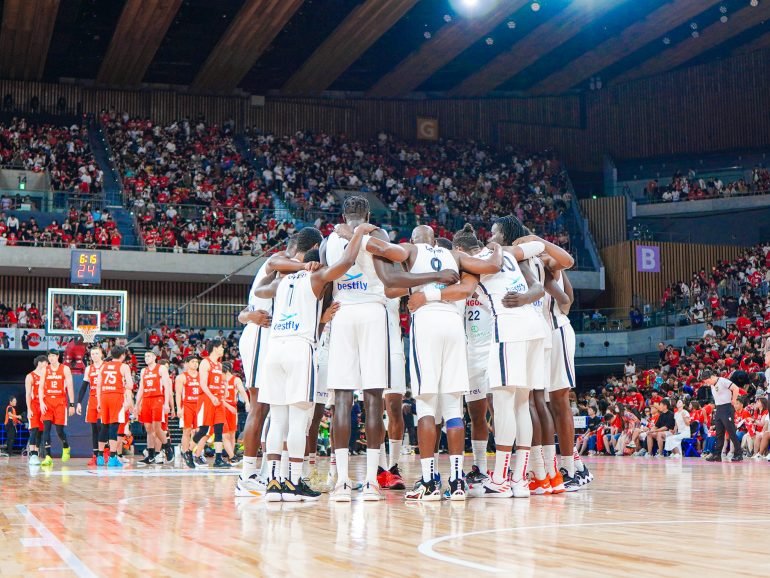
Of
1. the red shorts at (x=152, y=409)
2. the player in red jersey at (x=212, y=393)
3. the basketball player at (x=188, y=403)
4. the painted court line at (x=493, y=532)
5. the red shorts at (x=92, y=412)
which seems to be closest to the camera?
the painted court line at (x=493, y=532)

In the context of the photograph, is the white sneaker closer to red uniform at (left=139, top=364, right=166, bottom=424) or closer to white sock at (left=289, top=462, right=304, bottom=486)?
white sock at (left=289, top=462, right=304, bottom=486)

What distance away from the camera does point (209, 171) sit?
36.3 metres

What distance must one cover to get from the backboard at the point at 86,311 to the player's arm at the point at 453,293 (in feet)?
70.6

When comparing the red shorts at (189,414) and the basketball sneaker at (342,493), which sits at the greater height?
the red shorts at (189,414)

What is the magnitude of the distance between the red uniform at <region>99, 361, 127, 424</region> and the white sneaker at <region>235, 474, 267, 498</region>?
8.37 metres

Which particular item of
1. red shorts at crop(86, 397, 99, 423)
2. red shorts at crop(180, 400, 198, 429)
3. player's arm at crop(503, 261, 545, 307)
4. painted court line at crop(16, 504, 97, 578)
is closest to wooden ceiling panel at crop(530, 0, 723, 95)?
red shorts at crop(180, 400, 198, 429)

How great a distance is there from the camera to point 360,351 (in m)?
8.22

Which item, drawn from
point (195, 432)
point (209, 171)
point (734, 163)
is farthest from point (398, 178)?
point (195, 432)

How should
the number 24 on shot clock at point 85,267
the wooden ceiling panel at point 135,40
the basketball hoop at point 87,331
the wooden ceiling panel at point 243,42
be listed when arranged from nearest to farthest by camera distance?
the basketball hoop at point 87,331 → the number 24 on shot clock at point 85,267 → the wooden ceiling panel at point 135,40 → the wooden ceiling panel at point 243,42

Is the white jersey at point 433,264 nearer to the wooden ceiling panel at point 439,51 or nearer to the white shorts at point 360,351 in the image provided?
the white shorts at point 360,351

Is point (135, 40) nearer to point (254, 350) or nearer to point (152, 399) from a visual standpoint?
point (152, 399)

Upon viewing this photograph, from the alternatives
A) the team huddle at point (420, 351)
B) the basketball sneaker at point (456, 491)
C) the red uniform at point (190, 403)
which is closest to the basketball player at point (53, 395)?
the red uniform at point (190, 403)

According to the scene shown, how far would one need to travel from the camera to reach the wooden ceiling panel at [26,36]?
30.6 m

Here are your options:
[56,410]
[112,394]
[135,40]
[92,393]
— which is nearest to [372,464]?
[112,394]
